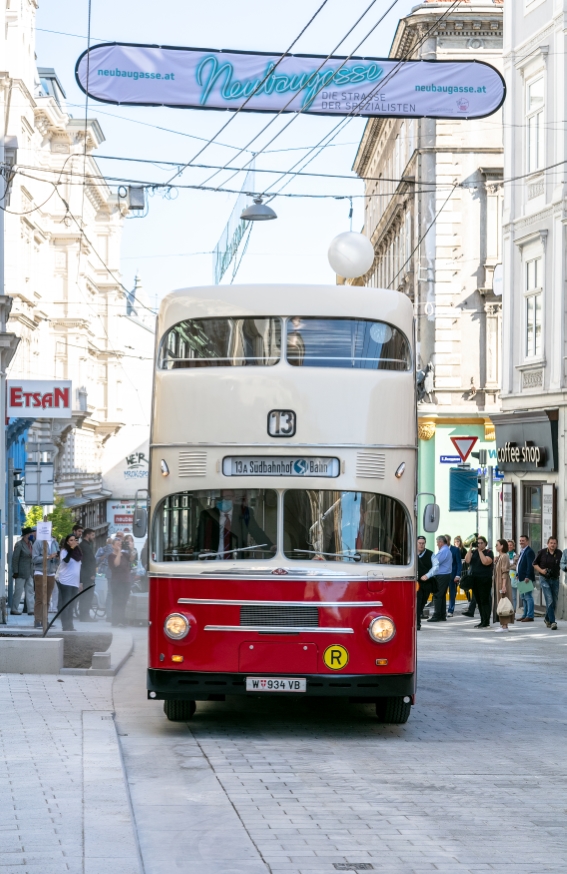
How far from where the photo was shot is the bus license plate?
36.9 feet

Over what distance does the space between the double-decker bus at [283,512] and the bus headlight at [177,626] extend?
12 millimetres

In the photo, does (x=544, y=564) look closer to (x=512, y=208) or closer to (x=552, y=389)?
(x=552, y=389)

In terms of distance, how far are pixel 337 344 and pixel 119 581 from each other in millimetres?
14060

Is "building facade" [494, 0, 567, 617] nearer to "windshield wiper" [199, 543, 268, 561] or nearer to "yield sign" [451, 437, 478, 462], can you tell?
"yield sign" [451, 437, 478, 462]

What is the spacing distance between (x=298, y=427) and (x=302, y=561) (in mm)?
1147

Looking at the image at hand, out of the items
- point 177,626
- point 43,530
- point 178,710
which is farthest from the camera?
point 43,530

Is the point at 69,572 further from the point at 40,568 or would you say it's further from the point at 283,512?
the point at 283,512

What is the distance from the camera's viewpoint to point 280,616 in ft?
37.0

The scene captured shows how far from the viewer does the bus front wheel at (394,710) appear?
11969 millimetres

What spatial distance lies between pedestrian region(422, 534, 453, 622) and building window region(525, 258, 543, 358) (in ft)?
18.6

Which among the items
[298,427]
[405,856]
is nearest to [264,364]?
[298,427]

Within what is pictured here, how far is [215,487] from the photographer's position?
11.4m

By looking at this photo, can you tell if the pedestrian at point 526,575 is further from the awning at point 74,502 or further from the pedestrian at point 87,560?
the awning at point 74,502

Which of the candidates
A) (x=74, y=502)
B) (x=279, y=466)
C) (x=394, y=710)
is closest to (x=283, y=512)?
(x=279, y=466)
